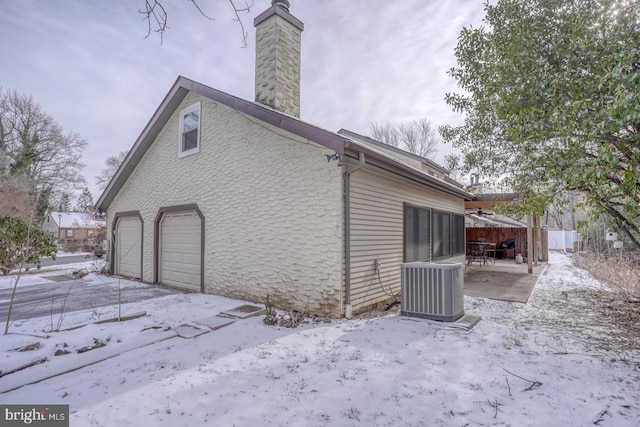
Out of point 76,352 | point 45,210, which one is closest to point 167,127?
point 76,352

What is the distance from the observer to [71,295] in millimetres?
7773

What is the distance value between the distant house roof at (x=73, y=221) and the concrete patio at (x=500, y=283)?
33.5 m

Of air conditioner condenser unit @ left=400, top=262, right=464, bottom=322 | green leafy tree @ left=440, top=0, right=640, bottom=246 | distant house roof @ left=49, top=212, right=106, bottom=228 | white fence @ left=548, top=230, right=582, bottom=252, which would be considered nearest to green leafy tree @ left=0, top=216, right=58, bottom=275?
air conditioner condenser unit @ left=400, top=262, right=464, bottom=322

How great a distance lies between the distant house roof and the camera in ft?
105

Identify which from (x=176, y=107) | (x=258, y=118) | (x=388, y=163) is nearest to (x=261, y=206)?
(x=258, y=118)

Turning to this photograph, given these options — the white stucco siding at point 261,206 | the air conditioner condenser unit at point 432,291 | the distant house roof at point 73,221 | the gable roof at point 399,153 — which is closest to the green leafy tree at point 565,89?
the air conditioner condenser unit at point 432,291

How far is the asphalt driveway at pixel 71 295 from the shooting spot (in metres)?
6.34

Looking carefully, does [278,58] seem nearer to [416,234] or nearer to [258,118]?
[258,118]

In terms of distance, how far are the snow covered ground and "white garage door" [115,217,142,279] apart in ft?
16.5

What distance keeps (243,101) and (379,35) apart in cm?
355

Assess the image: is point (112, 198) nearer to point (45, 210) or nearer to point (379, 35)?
point (379, 35)

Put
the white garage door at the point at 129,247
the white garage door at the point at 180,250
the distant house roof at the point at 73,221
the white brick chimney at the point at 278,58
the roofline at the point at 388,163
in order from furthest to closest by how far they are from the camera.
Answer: the distant house roof at the point at 73,221 < the white garage door at the point at 129,247 < the white garage door at the point at 180,250 < the white brick chimney at the point at 278,58 < the roofline at the point at 388,163

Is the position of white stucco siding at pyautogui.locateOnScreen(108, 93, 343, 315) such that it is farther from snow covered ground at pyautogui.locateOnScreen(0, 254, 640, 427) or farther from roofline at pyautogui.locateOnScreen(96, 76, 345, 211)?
snow covered ground at pyautogui.locateOnScreen(0, 254, 640, 427)

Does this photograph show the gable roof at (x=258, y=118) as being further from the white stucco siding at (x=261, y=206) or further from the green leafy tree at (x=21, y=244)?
the green leafy tree at (x=21, y=244)
